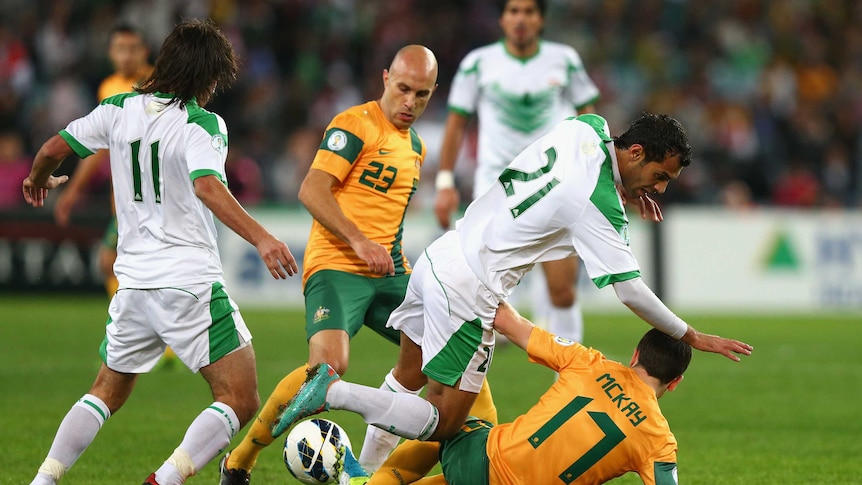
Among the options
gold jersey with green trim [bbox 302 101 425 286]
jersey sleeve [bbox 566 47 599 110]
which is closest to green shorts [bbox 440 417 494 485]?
gold jersey with green trim [bbox 302 101 425 286]

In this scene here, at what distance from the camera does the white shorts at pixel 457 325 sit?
509cm

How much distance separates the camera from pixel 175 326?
4828mm

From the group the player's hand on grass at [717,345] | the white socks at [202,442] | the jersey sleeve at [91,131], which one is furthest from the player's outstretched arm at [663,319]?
the jersey sleeve at [91,131]

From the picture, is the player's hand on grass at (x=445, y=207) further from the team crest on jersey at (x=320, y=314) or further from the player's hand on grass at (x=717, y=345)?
the player's hand on grass at (x=717, y=345)

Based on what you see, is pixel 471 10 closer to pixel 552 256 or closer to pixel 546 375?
pixel 546 375

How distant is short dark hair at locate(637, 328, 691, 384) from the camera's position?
4.82 meters

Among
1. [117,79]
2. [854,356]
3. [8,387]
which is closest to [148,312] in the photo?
[8,387]

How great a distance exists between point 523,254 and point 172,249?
1514 mm

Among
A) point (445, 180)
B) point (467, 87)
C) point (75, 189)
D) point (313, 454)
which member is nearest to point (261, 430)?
point (313, 454)

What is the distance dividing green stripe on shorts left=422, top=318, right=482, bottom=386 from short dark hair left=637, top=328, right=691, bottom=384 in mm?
720

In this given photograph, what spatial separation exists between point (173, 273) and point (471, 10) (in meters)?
16.5

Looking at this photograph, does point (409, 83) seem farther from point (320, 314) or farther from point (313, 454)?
point (313, 454)

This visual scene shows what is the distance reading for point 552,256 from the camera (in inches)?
202

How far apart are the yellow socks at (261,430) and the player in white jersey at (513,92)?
3.41 metres
